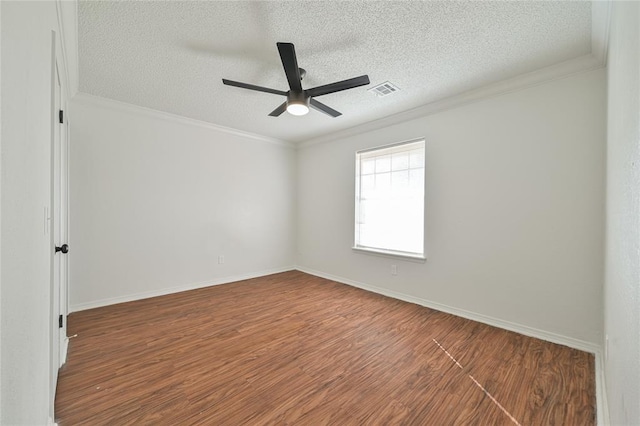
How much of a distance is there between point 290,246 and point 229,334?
273cm

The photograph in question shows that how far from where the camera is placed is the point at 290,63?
1907 millimetres

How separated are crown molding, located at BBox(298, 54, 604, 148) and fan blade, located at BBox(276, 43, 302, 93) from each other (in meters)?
1.81

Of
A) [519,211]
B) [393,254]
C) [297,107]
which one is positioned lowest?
[393,254]

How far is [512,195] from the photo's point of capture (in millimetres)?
2633

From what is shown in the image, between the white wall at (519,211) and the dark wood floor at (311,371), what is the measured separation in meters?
0.29

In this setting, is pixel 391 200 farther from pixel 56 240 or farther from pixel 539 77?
pixel 56 240

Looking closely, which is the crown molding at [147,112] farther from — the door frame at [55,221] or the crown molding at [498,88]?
the crown molding at [498,88]

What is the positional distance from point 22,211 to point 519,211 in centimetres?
341

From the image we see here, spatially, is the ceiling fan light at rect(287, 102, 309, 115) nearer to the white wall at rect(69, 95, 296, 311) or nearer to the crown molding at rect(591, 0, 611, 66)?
the crown molding at rect(591, 0, 611, 66)

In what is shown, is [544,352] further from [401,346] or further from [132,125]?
[132,125]

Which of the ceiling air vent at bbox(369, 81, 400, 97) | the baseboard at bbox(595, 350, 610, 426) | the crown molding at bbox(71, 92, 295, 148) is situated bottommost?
the baseboard at bbox(595, 350, 610, 426)

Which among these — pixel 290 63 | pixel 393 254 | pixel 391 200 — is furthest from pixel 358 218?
pixel 290 63

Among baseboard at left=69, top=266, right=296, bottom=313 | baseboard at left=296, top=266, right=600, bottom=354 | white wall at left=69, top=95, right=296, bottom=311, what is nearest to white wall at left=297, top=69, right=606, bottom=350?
baseboard at left=296, top=266, right=600, bottom=354

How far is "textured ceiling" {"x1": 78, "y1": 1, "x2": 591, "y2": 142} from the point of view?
1.76 meters
